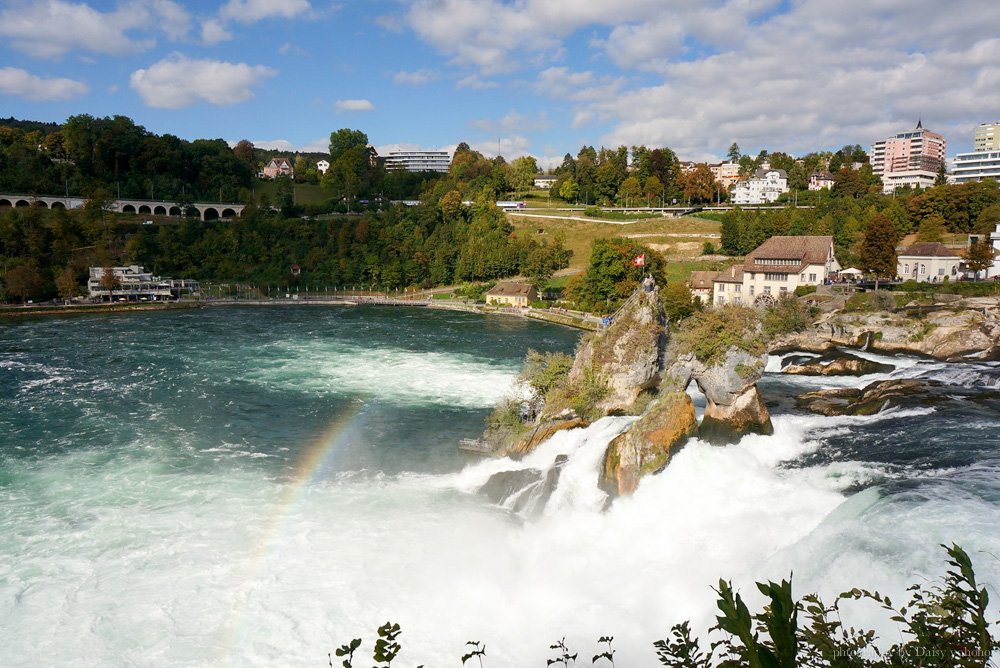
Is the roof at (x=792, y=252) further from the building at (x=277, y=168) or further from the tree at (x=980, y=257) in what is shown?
the building at (x=277, y=168)

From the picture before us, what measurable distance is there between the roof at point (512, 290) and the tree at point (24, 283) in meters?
54.4

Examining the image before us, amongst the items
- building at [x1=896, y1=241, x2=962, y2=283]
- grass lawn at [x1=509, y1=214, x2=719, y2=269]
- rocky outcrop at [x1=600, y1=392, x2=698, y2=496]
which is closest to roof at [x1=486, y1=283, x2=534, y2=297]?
grass lawn at [x1=509, y1=214, x2=719, y2=269]

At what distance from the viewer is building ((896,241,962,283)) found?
5428 centimetres

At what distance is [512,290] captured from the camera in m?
76.8

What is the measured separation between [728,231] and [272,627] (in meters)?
77.0

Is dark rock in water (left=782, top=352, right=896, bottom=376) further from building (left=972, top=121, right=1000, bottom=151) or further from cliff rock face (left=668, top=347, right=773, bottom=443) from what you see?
building (left=972, top=121, right=1000, bottom=151)

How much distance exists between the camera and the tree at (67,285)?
7738 cm

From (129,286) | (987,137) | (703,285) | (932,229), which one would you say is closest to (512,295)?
(703,285)

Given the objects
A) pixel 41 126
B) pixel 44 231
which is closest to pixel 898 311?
pixel 44 231

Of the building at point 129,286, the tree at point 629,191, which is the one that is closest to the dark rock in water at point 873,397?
the building at point 129,286

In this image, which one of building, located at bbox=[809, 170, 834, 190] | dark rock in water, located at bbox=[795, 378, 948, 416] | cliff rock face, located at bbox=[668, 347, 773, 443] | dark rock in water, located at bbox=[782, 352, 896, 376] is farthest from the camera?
building, located at bbox=[809, 170, 834, 190]

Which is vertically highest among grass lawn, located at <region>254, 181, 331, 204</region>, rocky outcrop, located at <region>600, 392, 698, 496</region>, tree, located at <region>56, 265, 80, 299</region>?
grass lawn, located at <region>254, 181, 331, 204</region>

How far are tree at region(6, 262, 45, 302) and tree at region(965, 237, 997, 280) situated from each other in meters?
97.0

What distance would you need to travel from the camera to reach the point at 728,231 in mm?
81000
